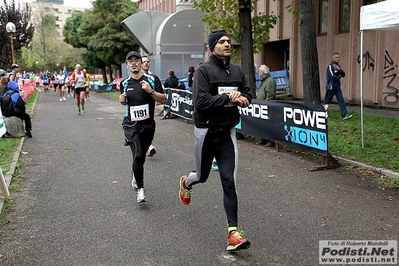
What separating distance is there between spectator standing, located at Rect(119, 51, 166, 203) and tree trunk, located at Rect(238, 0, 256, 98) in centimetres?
767

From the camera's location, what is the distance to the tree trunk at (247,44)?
1353 cm

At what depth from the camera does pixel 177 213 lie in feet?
18.5

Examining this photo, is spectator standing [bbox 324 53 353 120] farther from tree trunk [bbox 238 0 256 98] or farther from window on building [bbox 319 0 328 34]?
window on building [bbox 319 0 328 34]

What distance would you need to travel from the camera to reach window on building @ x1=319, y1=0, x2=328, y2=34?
19750mm

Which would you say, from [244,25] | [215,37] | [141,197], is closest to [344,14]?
[244,25]

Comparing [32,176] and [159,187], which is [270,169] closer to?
[159,187]

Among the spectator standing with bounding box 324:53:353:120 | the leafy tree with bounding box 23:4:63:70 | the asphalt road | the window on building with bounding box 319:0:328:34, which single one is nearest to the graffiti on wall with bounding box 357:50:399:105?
the spectator standing with bounding box 324:53:353:120

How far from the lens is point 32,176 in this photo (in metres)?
7.88

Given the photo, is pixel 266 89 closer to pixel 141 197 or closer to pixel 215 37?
pixel 141 197

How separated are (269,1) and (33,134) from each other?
15.5 meters

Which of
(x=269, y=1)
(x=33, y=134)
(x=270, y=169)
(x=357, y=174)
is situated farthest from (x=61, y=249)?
(x=269, y=1)

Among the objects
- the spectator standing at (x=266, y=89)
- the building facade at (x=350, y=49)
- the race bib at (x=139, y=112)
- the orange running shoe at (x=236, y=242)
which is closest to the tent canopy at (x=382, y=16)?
the spectator standing at (x=266, y=89)

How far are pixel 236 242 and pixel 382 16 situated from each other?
5.86 metres

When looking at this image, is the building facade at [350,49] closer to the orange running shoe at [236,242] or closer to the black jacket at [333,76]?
the black jacket at [333,76]
